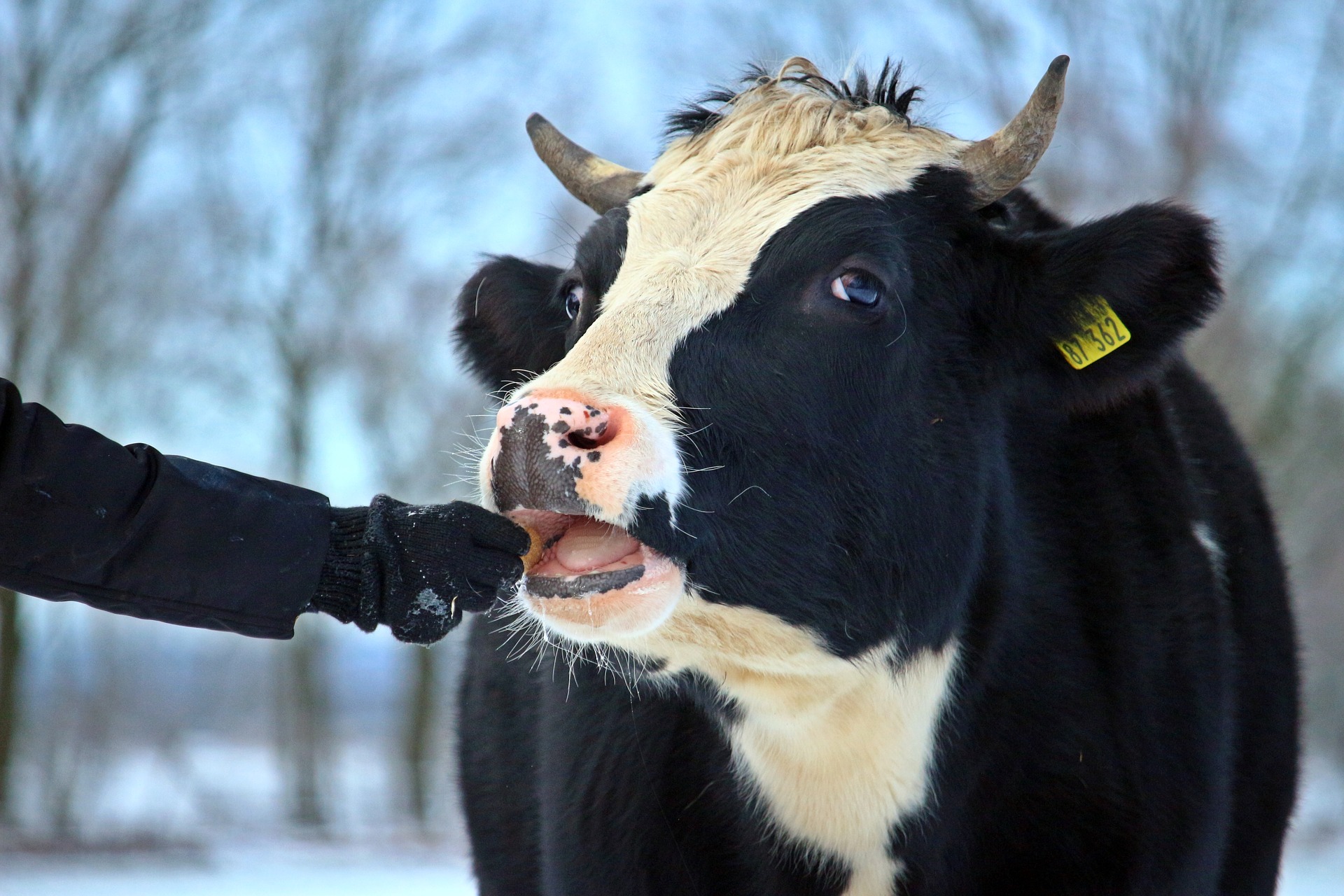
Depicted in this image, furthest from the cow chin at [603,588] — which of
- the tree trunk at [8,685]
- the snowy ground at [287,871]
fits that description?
the tree trunk at [8,685]

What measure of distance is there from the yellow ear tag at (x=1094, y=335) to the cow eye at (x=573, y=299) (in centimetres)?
108

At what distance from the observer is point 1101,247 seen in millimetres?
2732

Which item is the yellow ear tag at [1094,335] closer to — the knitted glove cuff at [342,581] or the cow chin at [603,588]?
the cow chin at [603,588]

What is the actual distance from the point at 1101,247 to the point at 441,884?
8217mm

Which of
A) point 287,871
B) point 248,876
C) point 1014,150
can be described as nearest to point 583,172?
point 1014,150

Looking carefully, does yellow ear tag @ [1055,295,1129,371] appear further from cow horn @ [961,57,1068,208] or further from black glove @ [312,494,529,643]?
black glove @ [312,494,529,643]

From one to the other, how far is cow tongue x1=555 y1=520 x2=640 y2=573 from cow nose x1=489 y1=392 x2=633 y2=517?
6.0 inches

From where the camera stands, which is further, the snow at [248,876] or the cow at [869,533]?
the snow at [248,876]

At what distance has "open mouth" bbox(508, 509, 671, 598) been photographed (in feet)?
7.10

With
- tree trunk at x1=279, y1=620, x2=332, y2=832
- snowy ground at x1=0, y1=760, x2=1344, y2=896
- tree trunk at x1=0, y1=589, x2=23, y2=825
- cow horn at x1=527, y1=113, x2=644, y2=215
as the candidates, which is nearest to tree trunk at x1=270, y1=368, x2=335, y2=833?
tree trunk at x1=279, y1=620, x2=332, y2=832

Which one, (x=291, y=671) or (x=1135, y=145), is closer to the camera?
(x=1135, y=145)

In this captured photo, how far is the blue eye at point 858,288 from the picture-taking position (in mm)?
2537

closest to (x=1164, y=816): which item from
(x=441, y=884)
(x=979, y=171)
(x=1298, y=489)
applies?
(x=979, y=171)

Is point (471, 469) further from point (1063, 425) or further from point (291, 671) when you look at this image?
point (291, 671)
